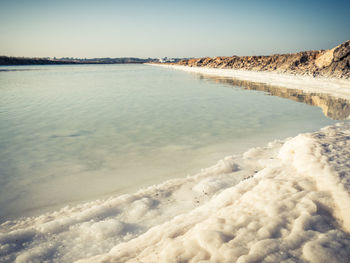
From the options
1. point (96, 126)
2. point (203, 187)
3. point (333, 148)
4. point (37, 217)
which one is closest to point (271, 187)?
point (203, 187)

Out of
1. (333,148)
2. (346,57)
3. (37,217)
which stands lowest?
(37,217)

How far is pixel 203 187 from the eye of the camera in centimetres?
318

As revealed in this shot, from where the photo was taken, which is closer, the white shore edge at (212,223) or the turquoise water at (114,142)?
the white shore edge at (212,223)

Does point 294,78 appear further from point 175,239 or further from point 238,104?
point 175,239

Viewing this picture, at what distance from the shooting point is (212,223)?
2.13m

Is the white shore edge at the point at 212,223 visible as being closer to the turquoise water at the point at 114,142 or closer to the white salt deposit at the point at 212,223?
the white salt deposit at the point at 212,223

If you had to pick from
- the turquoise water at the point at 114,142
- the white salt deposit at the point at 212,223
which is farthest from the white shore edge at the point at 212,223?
the turquoise water at the point at 114,142

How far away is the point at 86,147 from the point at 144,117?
10.3 ft

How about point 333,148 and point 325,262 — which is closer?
point 325,262

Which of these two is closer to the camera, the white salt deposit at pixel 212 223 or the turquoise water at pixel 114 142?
the white salt deposit at pixel 212 223

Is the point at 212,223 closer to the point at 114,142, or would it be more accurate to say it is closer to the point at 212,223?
the point at 212,223

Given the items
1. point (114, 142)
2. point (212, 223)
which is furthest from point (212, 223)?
point (114, 142)

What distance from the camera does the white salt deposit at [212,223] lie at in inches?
69.8

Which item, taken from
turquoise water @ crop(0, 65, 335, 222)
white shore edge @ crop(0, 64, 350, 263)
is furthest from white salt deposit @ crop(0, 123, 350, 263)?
turquoise water @ crop(0, 65, 335, 222)
